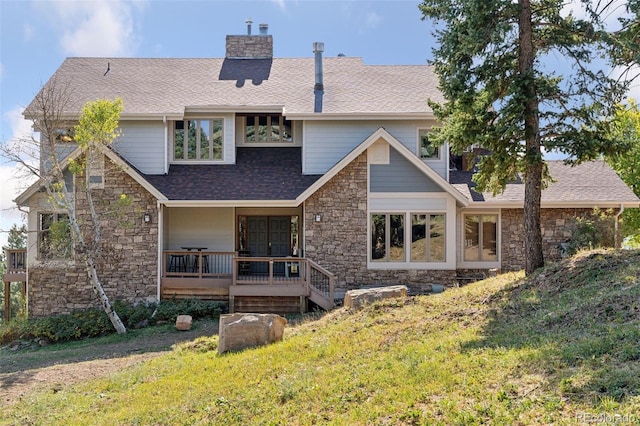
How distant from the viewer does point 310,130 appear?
17.3 meters

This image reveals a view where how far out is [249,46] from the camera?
21984 mm

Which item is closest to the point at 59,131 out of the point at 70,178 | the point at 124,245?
the point at 70,178

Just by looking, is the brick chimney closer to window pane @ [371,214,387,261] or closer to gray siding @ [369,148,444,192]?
gray siding @ [369,148,444,192]

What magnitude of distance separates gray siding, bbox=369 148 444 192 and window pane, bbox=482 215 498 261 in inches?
84.2

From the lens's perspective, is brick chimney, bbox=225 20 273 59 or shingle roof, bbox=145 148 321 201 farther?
brick chimney, bbox=225 20 273 59

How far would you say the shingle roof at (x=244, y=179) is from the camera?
16.1 meters

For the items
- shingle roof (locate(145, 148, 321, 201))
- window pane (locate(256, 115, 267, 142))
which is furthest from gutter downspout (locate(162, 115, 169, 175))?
window pane (locate(256, 115, 267, 142))

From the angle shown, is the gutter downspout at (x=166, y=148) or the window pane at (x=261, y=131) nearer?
the gutter downspout at (x=166, y=148)

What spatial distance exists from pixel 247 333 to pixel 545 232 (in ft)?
35.8

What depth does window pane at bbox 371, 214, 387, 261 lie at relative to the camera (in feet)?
53.0

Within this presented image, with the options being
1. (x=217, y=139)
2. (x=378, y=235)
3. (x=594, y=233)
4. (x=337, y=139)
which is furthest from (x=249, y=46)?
(x=594, y=233)

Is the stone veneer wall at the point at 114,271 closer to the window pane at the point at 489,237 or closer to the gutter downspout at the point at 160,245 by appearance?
the gutter downspout at the point at 160,245
